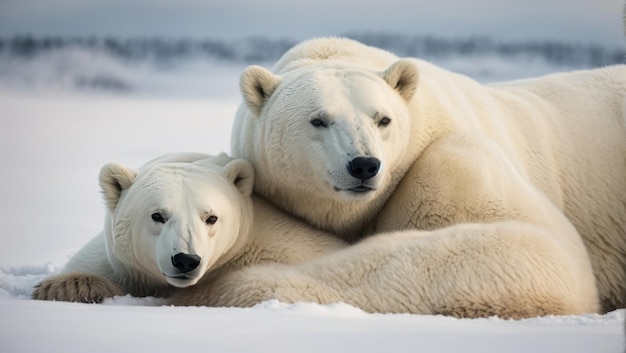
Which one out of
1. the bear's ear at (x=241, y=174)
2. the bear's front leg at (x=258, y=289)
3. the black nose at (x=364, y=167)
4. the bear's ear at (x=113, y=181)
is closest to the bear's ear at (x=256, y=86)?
the bear's ear at (x=241, y=174)

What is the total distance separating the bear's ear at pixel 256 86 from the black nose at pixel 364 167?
945 millimetres

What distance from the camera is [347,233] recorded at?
577 centimetres

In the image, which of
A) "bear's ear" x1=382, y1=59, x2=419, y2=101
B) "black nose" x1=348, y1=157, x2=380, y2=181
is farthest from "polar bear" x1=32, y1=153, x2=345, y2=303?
"bear's ear" x1=382, y1=59, x2=419, y2=101

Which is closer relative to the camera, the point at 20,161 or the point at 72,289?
the point at 72,289

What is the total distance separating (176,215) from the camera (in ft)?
16.1

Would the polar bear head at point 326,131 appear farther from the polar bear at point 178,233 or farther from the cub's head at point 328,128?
the polar bear at point 178,233

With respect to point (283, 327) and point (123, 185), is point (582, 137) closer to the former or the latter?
point (123, 185)

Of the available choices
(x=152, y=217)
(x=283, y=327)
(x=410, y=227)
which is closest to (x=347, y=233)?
(x=410, y=227)

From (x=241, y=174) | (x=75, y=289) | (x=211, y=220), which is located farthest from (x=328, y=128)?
(x=75, y=289)

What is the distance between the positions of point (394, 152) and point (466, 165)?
0.42 m

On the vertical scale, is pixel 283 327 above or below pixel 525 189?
above

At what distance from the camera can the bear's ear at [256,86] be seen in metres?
5.64

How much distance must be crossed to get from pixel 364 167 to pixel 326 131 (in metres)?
0.41

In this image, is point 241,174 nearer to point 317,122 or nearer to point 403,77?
point 317,122
